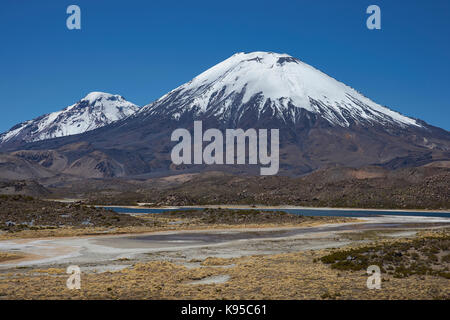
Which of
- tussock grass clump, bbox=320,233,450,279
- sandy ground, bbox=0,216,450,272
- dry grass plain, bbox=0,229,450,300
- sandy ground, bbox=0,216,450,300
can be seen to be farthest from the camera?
sandy ground, bbox=0,216,450,272

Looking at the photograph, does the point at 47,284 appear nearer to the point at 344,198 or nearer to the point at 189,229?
the point at 189,229

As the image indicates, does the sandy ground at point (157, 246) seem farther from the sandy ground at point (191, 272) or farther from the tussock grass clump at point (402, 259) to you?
the tussock grass clump at point (402, 259)

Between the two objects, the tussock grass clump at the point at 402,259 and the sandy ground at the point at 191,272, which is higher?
the tussock grass clump at the point at 402,259

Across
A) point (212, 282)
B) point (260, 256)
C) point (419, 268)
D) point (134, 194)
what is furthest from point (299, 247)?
point (134, 194)

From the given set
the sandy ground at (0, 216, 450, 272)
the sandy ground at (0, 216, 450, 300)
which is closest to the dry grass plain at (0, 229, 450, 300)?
the sandy ground at (0, 216, 450, 300)

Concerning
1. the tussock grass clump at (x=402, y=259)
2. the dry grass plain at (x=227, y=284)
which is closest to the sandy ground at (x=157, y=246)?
the dry grass plain at (x=227, y=284)

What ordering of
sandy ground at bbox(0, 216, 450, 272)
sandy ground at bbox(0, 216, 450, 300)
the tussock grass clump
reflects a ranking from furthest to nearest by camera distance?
sandy ground at bbox(0, 216, 450, 272)
the tussock grass clump
sandy ground at bbox(0, 216, 450, 300)

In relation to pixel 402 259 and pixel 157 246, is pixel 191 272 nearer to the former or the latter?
pixel 402 259

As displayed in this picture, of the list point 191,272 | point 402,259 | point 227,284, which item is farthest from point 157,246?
A: point 402,259

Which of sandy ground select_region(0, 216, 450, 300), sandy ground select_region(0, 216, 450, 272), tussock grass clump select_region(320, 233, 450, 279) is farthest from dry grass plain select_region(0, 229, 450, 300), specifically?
sandy ground select_region(0, 216, 450, 272)

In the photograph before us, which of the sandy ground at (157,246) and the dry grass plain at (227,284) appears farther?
the sandy ground at (157,246)

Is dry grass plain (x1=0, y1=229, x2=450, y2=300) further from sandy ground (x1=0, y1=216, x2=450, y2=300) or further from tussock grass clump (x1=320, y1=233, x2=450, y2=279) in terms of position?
tussock grass clump (x1=320, y1=233, x2=450, y2=279)

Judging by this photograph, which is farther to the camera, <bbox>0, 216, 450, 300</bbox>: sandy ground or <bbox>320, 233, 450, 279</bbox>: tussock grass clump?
<bbox>320, 233, 450, 279</bbox>: tussock grass clump

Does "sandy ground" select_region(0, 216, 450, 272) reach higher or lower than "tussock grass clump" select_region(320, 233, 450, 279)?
lower
